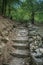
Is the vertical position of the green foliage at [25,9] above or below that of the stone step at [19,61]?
below

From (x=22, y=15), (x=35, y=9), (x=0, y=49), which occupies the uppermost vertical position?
(x=0, y=49)

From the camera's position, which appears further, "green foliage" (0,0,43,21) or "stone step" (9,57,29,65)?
"green foliage" (0,0,43,21)

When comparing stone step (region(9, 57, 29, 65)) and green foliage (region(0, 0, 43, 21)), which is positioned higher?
stone step (region(9, 57, 29, 65))

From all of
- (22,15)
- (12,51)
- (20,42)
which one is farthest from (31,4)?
(12,51)

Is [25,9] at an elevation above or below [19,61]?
below

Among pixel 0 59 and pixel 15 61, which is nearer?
pixel 0 59

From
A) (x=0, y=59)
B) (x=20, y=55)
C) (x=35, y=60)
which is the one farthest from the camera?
(x=20, y=55)

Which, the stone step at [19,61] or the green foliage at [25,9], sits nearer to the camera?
the stone step at [19,61]

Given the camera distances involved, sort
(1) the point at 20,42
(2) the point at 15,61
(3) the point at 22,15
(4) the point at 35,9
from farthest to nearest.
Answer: (3) the point at 22,15 → (4) the point at 35,9 → (1) the point at 20,42 → (2) the point at 15,61

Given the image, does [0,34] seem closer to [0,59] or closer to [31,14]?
[0,59]

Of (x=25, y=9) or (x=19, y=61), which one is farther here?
(x=25, y=9)

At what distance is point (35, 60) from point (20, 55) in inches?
55.0

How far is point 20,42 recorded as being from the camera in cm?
625

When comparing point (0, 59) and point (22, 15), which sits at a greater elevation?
point (0, 59)
